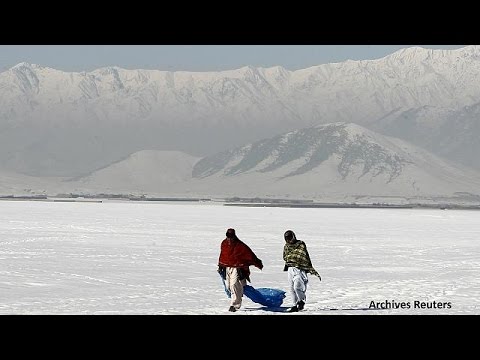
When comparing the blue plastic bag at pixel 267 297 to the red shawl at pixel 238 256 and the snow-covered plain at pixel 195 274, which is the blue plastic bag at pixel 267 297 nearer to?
the snow-covered plain at pixel 195 274

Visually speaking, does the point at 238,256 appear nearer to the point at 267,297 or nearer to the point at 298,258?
the point at 298,258

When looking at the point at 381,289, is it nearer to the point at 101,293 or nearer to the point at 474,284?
the point at 474,284

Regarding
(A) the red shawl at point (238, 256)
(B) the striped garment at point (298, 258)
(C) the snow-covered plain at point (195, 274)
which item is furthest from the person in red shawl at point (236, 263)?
(B) the striped garment at point (298, 258)

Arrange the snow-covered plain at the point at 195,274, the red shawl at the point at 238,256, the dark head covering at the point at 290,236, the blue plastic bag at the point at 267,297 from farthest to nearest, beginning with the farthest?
the snow-covered plain at the point at 195,274
the blue plastic bag at the point at 267,297
the red shawl at the point at 238,256
the dark head covering at the point at 290,236

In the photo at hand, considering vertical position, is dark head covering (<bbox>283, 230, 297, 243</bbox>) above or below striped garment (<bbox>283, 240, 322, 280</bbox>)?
above

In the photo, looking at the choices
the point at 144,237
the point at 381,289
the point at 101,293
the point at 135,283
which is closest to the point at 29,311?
the point at 101,293

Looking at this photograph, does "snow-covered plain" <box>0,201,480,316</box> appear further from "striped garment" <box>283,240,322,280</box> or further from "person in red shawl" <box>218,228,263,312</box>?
"striped garment" <box>283,240,322,280</box>

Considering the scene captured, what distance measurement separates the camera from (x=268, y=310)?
53.4 feet

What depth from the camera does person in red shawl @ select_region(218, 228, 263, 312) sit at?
52.0ft

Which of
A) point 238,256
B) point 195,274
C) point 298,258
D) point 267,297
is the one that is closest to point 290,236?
point 298,258

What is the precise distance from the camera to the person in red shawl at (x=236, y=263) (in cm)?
1586

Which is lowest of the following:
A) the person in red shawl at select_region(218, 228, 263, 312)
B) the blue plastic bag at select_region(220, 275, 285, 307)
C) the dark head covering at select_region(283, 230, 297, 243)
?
the blue plastic bag at select_region(220, 275, 285, 307)

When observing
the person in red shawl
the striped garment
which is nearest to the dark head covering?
the striped garment

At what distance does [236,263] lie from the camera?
1588 centimetres
